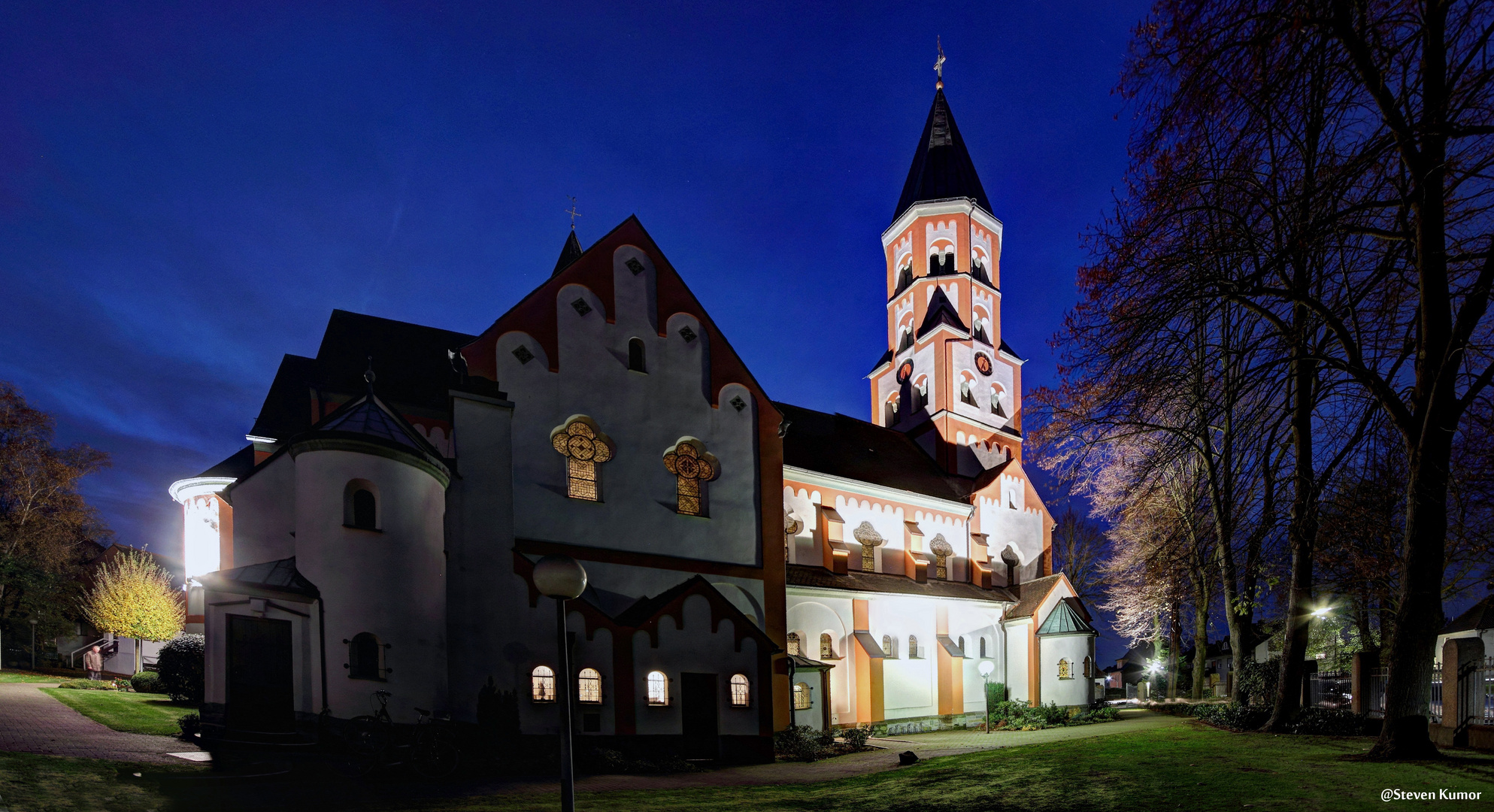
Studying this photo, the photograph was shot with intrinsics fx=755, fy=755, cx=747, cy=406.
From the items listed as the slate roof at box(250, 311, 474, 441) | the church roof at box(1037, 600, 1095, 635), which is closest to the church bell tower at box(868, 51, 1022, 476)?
the church roof at box(1037, 600, 1095, 635)

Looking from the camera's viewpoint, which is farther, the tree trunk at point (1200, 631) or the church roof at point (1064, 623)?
the church roof at point (1064, 623)

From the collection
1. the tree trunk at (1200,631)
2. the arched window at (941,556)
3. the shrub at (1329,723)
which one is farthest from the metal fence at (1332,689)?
the arched window at (941,556)

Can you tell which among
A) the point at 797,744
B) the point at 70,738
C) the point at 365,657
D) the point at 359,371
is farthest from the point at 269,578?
the point at 797,744

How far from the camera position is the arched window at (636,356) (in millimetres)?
21688

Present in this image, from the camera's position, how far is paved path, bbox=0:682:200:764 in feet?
38.8

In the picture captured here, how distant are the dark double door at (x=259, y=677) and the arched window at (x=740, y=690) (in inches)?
412

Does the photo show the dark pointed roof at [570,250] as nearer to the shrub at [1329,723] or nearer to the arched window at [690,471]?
the arched window at [690,471]

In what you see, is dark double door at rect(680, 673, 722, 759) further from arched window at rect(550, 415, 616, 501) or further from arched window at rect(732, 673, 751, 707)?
arched window at rect(550, 415, 616, 501)

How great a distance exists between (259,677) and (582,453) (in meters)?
8.80

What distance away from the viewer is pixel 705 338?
917 inches

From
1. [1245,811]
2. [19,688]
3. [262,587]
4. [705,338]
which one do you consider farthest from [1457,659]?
[19,688]

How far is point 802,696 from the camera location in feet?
80.7

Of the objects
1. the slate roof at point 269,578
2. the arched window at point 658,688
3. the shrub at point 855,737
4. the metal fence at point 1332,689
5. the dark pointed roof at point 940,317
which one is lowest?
the shrub at point 855,737

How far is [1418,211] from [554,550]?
58.3ft
